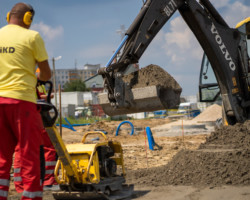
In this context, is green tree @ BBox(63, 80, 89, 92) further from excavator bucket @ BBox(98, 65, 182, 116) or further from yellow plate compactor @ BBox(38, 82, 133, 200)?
yellow plate compactor @ BBox(38, 82, 133, 200)

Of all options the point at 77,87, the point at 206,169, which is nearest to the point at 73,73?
the point at 77,87

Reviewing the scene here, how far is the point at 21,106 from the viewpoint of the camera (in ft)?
10.3

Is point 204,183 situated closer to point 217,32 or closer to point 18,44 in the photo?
point 217,32

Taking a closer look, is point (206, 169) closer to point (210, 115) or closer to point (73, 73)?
point (210, 115)

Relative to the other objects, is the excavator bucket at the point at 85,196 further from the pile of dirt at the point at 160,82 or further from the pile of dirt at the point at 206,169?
the pile of dirt at the point at 160,82

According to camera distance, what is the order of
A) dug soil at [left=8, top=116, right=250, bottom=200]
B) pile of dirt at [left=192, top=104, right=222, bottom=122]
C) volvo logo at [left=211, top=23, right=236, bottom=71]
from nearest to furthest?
dug soil at [left=8, top=116, right=250, bottom=200], volvo logo at [left=211, top=23, right=236, bottom=71], pile of dirt at [left=192, top=104, right=222, bottom=122]

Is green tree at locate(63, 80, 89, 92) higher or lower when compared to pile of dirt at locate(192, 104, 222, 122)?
higher

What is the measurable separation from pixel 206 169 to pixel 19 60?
4.47 meters

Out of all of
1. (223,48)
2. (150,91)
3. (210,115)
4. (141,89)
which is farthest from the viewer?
(210,115)

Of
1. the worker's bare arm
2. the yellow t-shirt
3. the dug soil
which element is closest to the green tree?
the dug soil

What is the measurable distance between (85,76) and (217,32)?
134 meters

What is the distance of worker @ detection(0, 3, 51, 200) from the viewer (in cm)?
314

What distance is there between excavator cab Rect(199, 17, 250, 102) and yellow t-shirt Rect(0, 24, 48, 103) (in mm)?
6884

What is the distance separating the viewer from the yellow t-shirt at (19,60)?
3.19 metres
